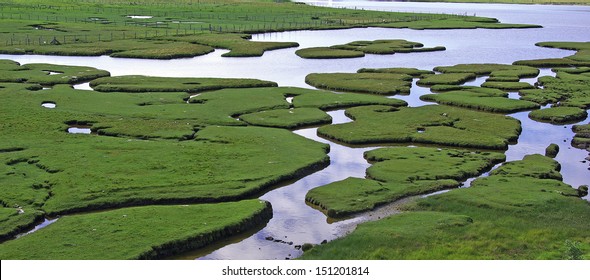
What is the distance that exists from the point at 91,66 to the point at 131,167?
47048mm

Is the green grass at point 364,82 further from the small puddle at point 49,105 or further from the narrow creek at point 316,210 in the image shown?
the small puddle at point 49,105

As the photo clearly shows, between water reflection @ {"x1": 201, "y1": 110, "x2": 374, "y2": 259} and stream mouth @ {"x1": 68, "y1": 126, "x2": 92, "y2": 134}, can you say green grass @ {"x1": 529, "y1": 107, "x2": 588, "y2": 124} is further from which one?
stream mouth @ {"x1": 68, "y1": 126, "x2": 92, "y2": 134}

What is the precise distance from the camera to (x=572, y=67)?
88312mm

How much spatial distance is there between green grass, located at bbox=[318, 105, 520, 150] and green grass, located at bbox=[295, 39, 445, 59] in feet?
133

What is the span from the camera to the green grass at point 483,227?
26.8 m

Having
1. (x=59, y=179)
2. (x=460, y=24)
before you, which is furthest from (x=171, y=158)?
(x=460, y=24)

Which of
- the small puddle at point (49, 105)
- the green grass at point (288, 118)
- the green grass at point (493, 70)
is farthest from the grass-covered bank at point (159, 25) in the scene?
the green grass at point (288, 118)

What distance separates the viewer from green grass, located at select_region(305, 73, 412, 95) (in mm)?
67188

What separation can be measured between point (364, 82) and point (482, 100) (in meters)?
13.6

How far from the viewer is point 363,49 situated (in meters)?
103

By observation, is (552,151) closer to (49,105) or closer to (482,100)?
(482,100)

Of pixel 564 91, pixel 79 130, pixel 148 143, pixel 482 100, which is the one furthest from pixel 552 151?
pixel 79 130

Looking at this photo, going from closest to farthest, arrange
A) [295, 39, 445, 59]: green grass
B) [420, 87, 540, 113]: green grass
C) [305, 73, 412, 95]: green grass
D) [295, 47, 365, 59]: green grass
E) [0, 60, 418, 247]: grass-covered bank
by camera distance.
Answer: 1. [0, 60, 418, 247]: grass-covered bank
2. [420, 87, 540, 113]: green grass
3. [305, 73, 412, 95]: green grass
4. [295, 47, 365, 59]: green grass
5. [295, 39, 445, 59]: green grass

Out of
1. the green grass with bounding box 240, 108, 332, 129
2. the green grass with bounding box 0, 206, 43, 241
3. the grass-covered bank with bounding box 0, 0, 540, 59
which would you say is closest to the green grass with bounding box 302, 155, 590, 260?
the green grass with bounding box 0, 206, 43, 241
